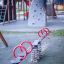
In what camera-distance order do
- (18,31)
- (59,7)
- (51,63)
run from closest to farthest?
1. (51,63)
2. (18,31)
3. (59,7)

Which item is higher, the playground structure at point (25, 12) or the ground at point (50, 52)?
the playground structure at point (25, 12)

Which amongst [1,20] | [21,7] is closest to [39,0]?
[1,20]

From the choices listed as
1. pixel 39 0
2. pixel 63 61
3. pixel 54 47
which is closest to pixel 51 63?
pixel 63 61

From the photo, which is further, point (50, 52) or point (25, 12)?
point (25, 12)

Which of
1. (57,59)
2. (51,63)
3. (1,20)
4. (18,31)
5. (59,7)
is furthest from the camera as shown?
(59,7)

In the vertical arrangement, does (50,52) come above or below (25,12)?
below

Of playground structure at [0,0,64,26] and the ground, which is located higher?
playground structure at [0,0,64,26]

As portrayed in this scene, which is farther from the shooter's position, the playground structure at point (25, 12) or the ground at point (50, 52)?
the playground structure at point (25, 12)

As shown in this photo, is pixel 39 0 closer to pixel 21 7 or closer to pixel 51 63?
pixel 21 7

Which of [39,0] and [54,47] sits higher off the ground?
[39,0]

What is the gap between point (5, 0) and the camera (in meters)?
28.0

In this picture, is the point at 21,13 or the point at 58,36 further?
the point at 21,13

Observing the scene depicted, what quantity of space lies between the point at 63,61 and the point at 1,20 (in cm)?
1648

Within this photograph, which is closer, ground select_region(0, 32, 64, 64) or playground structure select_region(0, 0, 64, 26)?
ground select_region(0, 32, 64, 64)
